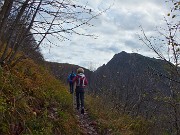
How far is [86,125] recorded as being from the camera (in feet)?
34.8

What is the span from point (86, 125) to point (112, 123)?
1015 millimetres

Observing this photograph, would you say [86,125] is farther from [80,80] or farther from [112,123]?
[80,80]

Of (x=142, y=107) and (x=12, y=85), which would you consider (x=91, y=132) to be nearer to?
(x=12, y=85)

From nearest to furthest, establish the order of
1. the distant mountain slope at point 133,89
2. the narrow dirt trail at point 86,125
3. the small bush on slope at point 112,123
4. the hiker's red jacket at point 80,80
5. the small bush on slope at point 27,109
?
the small bush on slope at point 27,109, the narrow dirt trail at point 86,125, the small bush on slope at point 112,123, the hiker's red jacket at point 80,80, the distant mountain slope at point 133,89

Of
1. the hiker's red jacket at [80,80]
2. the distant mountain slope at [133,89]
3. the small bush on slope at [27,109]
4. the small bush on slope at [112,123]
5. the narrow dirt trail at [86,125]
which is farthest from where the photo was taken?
the distant mountain slope at [133,89]

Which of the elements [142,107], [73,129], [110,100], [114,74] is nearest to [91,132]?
[73,129]

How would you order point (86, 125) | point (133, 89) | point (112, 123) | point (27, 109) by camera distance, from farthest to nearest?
point (133, 89) < point (112, 123) < point (86, 125) < point (27, 109)

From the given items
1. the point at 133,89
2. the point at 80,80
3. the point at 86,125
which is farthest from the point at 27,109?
the point at 133,89

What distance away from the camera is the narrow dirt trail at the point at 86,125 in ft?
32.1

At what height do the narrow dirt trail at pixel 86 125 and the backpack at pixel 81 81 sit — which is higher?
the backpack at pixel 81 81

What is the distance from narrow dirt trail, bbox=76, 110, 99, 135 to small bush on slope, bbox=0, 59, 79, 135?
947mm

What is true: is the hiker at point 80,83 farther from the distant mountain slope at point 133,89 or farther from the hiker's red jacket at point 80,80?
the distant mountain slope at point 133,89

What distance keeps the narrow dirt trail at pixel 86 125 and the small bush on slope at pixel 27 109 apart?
3.11ft

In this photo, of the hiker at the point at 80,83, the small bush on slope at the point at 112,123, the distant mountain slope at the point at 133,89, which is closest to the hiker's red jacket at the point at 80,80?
the hiker at the point at 80,83
